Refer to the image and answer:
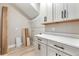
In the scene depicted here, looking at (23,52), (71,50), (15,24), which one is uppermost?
(15,24)

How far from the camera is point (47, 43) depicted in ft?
5.29

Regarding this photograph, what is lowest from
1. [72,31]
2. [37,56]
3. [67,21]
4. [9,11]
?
[37,56]

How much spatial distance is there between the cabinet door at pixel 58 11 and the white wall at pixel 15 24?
459 millimetres

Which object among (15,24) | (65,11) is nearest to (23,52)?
(15,24)

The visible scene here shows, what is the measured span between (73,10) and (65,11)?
0.48ft

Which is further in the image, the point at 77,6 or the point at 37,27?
the point at 37,27

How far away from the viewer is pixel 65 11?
165 cm

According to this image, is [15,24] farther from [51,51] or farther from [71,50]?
[71,50]

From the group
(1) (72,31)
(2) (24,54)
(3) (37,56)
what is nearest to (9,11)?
(2) (24,54)

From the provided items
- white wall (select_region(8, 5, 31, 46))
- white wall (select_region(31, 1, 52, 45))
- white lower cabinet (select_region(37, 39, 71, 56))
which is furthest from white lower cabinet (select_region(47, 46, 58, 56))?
white wall (select_region(8, 5, 31, 46))

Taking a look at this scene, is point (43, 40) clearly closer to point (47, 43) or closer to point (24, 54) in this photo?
point (47, 43)

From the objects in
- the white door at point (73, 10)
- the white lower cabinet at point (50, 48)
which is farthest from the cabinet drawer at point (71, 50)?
the white door at point (73, 10)

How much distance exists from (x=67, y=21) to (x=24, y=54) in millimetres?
739

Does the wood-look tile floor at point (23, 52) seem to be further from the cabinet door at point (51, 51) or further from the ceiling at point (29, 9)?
the ceiling at point (29, 9)
